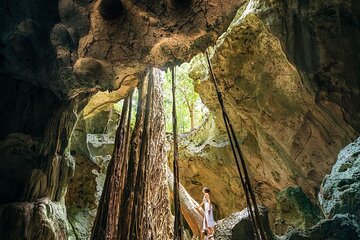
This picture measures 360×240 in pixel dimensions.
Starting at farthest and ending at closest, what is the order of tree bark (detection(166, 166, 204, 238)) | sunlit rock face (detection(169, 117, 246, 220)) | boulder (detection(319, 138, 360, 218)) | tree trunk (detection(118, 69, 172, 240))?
sunlit rock face (detection(169, 117, 246, 220)), tree bark (detection(166, 166, 204, 238)), tree trunk (detection(118, 69, 172, 240)), boulder (detection(319, 138, 360, 218))

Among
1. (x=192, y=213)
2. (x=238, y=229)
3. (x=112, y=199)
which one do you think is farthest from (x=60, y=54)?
(x=192, y=213)

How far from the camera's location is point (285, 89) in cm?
579

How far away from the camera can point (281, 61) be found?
573cm

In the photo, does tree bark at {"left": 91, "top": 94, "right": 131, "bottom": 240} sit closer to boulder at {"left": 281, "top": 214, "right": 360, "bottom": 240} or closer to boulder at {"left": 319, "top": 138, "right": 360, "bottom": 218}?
boulder at {"left": 281, "top": 214, "right": 360, "bottom": 240}

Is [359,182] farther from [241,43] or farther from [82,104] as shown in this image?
[241,43]

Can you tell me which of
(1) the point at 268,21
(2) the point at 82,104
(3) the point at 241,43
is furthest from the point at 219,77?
(2) the point at 82,104

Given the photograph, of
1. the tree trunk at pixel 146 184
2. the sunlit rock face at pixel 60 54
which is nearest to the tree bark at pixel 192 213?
the tree trunk at pixel 146 184

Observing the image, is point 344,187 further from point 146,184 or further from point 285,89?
point 285,89

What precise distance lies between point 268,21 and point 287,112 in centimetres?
186

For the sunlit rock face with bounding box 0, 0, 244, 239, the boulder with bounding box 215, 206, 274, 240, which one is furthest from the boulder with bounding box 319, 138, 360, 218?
the sunlit rock face with bounding box 0, 0, 244, 239

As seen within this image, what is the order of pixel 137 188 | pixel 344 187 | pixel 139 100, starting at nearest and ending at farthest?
pixel 344 187 < pixel 137 188 < pixel 139 100

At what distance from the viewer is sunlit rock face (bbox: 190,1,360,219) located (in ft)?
13.7

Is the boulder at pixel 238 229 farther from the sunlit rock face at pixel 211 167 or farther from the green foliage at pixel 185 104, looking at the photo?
the green foliage at pixel 185 104

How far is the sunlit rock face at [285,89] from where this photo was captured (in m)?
4.17
